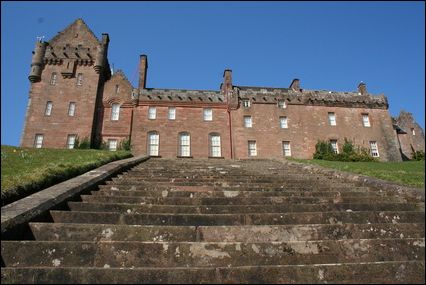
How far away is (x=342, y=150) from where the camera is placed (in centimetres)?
3166

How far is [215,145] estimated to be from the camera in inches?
1206

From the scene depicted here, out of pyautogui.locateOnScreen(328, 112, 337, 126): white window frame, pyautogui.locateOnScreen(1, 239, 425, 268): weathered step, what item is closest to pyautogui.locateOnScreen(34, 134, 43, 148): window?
pyautogui.locateOnScreen(1, 239, 425, 268): weathered step

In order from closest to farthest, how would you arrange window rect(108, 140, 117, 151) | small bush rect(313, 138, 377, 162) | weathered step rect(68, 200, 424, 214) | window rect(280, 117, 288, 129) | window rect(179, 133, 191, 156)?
weathered step rect(68, 200, 424, 214), window rect(108, 140, 117, 151), small bush rect(313, 138, 377, 162), window rect(179, 133, 191, 156), window rect(280, 117, 288, 129)

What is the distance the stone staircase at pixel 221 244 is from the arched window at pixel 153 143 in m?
23.0

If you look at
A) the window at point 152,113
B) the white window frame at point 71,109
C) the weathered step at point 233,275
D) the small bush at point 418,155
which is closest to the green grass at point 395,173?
the weathered step at point 233,275

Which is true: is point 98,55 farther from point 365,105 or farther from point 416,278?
point 416,278

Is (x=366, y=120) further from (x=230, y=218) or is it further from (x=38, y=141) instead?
(x=38, y=141)

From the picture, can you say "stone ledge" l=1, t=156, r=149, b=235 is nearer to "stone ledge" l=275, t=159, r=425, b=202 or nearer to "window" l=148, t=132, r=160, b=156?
"stone ledge" l=275, t=159, r=425, b=202

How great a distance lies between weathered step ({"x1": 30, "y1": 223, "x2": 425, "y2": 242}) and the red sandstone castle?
2501cm

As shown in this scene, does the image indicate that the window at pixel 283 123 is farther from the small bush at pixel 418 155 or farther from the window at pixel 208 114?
the small bush at pixel 418 155

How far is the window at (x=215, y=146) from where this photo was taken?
30.1m

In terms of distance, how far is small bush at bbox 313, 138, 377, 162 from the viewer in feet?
97.1

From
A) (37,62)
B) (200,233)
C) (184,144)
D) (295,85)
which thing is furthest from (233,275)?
(295,85)

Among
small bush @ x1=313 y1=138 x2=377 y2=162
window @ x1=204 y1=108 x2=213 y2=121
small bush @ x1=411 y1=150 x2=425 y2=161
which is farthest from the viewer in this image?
small bush @ x1=411 y1=150 x2=425 y2=161
